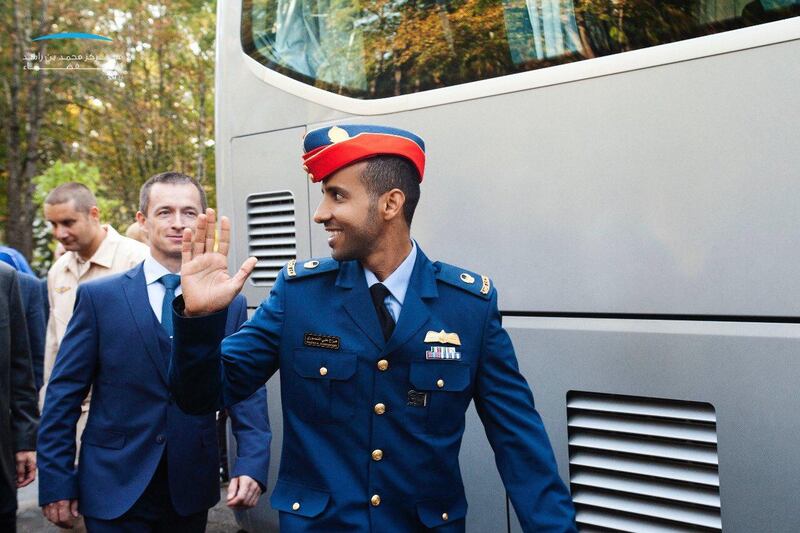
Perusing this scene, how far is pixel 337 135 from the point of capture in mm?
2133

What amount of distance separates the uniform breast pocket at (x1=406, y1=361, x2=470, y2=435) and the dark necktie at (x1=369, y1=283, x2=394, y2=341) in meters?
0.11

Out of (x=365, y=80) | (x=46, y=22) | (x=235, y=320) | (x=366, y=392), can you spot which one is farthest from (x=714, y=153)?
(x=46, y=22)

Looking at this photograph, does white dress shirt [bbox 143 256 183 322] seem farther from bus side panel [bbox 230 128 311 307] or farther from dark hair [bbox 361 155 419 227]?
dark hair [bbox 361 155 419 227]

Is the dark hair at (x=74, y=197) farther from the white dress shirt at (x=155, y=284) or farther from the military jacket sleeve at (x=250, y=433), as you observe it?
the military jacket sleeve at (x=250, y=433)

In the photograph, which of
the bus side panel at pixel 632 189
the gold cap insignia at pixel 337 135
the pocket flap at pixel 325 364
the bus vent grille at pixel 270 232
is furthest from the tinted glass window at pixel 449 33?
the pocket flap at pixel 325 364

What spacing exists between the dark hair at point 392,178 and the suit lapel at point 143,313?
118 centimetres

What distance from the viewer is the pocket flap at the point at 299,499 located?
2012mm

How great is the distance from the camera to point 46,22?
1437 cm

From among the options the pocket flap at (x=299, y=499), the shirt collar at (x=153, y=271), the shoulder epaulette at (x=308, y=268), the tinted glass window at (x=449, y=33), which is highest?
the tinted glass window at (x=449, y=33)

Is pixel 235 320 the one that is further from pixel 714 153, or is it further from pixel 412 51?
pixel 714 153

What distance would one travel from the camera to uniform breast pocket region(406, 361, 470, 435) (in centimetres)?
208

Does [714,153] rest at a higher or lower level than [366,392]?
higher

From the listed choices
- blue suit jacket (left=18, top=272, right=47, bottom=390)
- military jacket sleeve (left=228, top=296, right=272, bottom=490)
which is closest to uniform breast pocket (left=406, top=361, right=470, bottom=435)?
military jacket sleeve (left=228, top=296, right=272, bottom=490)

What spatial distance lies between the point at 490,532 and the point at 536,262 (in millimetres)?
983
